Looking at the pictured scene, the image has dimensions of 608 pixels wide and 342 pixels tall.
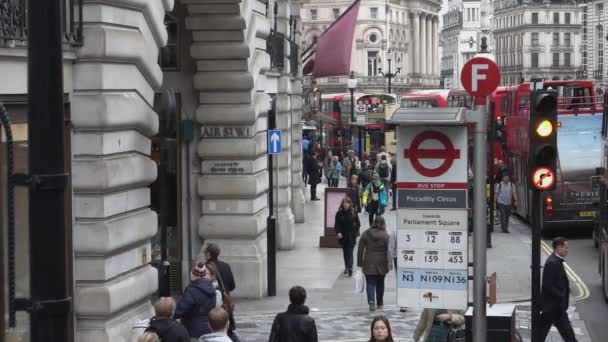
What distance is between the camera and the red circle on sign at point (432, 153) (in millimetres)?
10391

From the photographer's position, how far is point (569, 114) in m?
31.9

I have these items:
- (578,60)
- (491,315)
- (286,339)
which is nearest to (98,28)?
(286,339)

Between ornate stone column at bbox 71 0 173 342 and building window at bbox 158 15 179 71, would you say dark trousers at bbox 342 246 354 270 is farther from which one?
ornate stone column at bbox 71 0 173 342

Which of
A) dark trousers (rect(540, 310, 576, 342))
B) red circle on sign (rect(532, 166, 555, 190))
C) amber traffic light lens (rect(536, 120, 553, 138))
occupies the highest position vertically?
amber traffic light lens (rect(536, 120, 553, 138))

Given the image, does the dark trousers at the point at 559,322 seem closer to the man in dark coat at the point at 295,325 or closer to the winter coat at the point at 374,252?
the winter coat at the point at 374,252

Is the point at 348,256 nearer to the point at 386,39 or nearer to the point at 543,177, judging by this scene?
the point at 543,177

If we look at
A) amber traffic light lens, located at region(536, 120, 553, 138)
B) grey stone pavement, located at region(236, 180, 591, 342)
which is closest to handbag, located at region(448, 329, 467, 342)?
amber traffic light lens, located at region(536, 120, 553, 138)

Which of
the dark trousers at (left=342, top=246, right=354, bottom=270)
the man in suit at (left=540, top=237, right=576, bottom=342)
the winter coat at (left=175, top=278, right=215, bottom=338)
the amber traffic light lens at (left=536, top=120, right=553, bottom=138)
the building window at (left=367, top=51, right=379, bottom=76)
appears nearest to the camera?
the amber traffic light lens at (left=536, top=120, right=553, bottom=138)

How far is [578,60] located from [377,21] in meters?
31.7

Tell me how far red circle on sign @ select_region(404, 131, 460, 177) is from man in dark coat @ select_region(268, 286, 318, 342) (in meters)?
1.84

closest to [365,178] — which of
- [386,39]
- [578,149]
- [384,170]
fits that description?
[384,170]

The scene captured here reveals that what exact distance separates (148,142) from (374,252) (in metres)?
5.84

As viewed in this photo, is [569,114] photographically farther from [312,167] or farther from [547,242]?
[312,167]

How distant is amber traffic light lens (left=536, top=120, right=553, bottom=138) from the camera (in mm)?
11875
